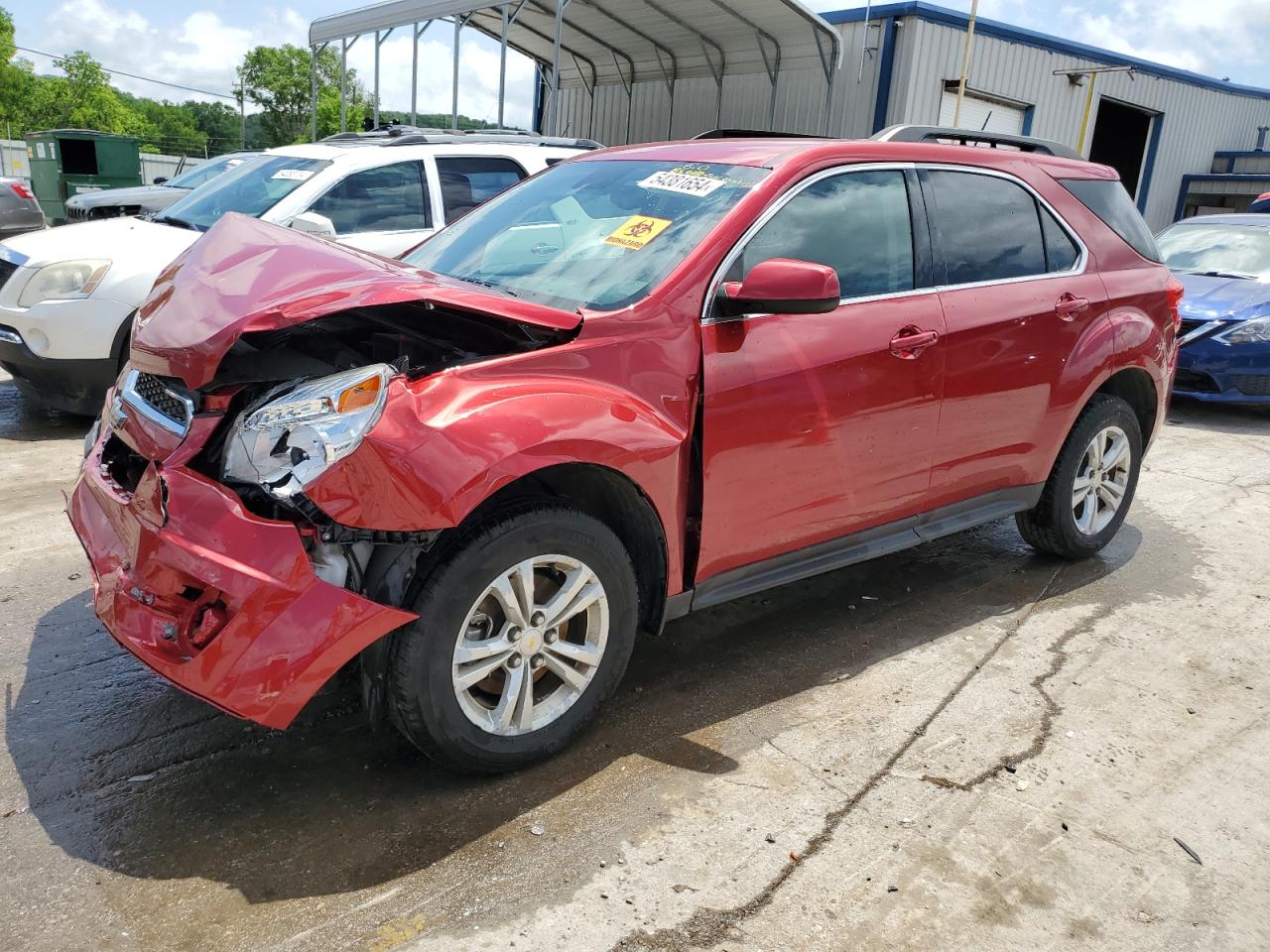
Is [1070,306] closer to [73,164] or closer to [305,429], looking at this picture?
[305,429]

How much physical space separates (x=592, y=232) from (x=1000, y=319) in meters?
1.69

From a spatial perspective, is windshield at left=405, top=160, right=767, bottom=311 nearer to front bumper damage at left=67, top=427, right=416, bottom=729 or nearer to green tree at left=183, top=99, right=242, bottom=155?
front bumper damage at left=67, top=427, right=416, bottom=729

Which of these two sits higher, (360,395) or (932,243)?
(932,243)

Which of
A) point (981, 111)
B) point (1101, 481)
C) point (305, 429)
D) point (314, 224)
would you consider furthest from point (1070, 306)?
point (981, 111)

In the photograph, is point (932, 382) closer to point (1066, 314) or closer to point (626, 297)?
point (1066, 314)

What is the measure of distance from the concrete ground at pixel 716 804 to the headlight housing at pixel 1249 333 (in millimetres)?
5118

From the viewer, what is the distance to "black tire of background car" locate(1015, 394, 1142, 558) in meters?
4.58

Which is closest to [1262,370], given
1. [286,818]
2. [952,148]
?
[952,148]

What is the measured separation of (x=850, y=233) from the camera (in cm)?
363

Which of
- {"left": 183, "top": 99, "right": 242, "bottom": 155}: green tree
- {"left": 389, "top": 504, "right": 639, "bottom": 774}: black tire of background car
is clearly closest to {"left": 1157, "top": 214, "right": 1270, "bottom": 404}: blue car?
{"left": 389, "top": 504, "right": 639, "bottom": 774}: black tire of background car

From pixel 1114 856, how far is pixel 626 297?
2126mm

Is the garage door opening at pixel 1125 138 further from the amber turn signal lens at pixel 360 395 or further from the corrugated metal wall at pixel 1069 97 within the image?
the amber turn signal lens at pixel 360 395

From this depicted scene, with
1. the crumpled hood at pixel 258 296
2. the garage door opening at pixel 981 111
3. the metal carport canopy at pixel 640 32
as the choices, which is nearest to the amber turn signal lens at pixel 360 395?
the crumpled hood at pixel 258 296

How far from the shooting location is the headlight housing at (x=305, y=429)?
2.50 metres
